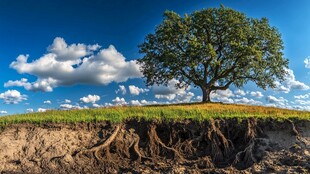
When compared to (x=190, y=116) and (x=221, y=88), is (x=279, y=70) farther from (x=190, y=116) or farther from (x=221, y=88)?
(x=190, y=116)

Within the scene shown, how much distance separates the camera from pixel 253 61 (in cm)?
3681

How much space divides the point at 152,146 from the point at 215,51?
981 inches

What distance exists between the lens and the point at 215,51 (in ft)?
124

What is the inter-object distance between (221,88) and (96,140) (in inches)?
1038

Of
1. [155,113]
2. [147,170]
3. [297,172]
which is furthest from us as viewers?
[155,113]

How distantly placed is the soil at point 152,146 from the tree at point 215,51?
21.5 metres

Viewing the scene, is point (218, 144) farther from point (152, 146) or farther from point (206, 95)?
point (206, 95)

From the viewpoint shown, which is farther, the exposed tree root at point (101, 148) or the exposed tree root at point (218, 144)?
the exposed tree root at point (101, 148)

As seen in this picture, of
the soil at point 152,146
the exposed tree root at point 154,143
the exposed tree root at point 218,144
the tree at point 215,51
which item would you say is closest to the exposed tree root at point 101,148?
the soil at point 152,146

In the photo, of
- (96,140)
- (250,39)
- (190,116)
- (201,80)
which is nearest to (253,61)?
(250,39)

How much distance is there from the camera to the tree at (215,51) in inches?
1453

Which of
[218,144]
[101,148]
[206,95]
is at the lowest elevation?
[101,148]

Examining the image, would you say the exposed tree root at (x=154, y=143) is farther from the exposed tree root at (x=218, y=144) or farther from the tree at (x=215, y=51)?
the tree at (x=215, y=51)

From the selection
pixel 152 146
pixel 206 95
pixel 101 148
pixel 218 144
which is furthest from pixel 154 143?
pixel 206 95
